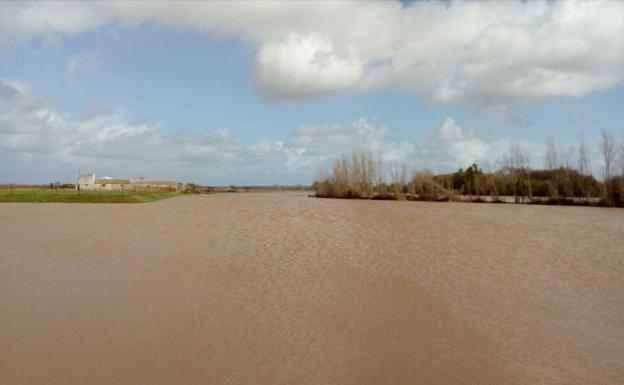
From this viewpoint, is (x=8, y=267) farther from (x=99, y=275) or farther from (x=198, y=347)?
(x=198, y=347)

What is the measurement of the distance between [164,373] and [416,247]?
984 cm

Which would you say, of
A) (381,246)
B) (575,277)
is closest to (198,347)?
(575,277)

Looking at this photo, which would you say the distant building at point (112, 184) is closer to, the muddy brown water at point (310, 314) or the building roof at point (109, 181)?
the building roof at point (109, 181)

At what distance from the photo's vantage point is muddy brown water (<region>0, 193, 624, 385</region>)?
472cm

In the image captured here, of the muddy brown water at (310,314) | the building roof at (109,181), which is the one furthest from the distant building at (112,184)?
the muddy brown water at (310,314)

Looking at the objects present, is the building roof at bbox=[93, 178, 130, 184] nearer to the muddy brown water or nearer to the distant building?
the distant building

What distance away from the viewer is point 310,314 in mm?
6613

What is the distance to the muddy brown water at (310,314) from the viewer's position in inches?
186

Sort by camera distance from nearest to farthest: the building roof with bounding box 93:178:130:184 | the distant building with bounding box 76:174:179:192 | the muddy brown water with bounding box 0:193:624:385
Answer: the muddy brown water with bounding box 0:193:624:385, the distant building with bounding box 76:174:179:192, the building roof with bounding box 93:178:130:184

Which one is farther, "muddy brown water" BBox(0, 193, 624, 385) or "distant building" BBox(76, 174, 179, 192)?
"distant building" BBox(76, 174, 179, 192)

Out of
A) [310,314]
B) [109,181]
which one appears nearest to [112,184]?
[109,181]

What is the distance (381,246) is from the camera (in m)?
13.6

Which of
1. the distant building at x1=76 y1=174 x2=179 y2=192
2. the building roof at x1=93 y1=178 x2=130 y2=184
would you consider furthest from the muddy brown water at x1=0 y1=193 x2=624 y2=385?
the building roof at x1=93 y1=178 x2=130 y2=184

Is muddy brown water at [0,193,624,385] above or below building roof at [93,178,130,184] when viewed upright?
below
